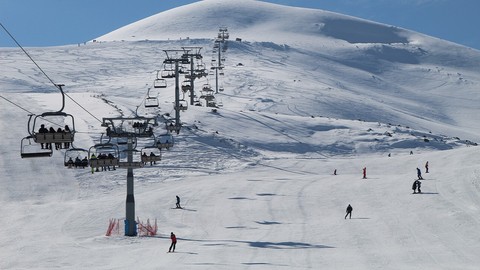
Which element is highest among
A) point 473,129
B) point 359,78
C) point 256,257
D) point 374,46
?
point 374,46

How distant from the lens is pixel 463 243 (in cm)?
2889

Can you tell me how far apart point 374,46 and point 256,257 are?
165m

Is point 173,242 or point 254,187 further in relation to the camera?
point 254,187

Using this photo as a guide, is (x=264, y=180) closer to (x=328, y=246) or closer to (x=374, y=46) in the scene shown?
(x=328, y=246)

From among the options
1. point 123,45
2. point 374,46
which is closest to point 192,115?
point 123,45

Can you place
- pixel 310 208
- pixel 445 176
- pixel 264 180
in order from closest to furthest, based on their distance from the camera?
pixel 310 208 → pixel 445 176 → pixel 264 180

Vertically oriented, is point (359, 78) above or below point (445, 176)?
above

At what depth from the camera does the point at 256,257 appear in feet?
89.8

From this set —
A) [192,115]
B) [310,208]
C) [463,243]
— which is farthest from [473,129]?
[463,243]

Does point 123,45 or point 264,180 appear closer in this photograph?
point 264,180

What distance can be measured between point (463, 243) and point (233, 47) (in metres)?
132

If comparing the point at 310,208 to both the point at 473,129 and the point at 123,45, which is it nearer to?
the point at 473,129

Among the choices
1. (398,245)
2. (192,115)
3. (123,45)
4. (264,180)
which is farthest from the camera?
(123,45)

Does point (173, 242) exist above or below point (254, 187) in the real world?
below
